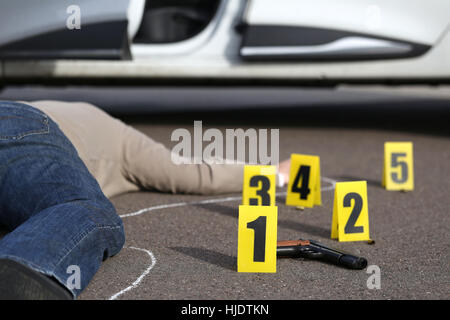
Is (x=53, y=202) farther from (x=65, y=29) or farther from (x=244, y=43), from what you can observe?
(x=244, y=43)

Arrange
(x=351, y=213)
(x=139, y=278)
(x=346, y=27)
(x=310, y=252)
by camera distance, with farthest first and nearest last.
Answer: (x=346, y=27)
(x=351, y=213)
(x=310, y=252)
(x=139, y=278)

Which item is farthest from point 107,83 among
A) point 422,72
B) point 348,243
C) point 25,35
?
point 348,243

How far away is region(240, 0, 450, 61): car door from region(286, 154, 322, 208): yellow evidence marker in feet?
5.46

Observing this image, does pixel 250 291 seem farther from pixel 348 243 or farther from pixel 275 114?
pixel 275 114

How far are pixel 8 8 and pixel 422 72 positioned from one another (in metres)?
2.84

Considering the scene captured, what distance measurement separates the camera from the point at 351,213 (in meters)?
A: 2.64

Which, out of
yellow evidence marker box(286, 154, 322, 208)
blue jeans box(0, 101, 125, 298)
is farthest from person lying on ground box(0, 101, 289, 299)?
yellow evidence marker box(286, 154, 322, 208)

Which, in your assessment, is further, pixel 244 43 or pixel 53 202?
pixel 244 43

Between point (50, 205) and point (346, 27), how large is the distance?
9.89 feet

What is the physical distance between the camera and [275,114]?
22.0 ft

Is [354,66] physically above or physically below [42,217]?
above

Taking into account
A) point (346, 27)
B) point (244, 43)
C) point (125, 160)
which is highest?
point (346, 27)

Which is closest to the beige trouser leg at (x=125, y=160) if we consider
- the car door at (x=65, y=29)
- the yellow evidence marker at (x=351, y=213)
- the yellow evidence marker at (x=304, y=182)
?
the yellow evidence marker at (x=304, y=182)

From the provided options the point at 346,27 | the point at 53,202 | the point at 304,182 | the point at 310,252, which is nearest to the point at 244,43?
the point at 346,27
